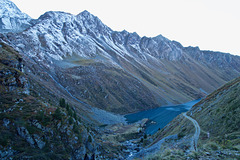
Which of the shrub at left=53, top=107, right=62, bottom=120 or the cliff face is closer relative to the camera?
the cliff face

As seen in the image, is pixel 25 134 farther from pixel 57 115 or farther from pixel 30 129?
pixel 57 115

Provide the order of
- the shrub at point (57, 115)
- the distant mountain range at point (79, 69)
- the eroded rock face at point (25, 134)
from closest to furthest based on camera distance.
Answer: the eroded rock face at point (25, 134) → the shrub at point (57, 115) → the distant mountain range at point (79, 69)

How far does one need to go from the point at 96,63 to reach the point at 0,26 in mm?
116067

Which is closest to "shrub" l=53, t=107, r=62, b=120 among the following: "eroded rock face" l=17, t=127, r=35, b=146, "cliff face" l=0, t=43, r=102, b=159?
"cliff face" l=0, t=43, r=102, b=159

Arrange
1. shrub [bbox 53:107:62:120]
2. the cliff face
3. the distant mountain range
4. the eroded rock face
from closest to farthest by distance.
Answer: the cliff face < the eroded rock face < shrub [bbox 53:107:62:120] < the distant mountain range

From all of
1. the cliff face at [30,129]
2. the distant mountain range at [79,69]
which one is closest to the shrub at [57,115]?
the cliff face at [30,129]

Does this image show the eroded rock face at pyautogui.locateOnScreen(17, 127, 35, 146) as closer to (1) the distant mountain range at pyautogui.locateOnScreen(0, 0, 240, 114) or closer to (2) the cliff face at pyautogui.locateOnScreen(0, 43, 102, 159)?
(2) the cliff face at pyautogui.locateOnScreen(0, 43, 102, 159)

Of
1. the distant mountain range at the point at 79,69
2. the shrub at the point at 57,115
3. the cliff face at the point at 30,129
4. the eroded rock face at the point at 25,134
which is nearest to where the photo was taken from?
the cliff face at the point at 30,129

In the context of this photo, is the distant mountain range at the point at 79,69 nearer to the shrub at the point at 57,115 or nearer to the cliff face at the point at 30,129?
the cliff face at the point at 30,129

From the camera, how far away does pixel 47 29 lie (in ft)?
522

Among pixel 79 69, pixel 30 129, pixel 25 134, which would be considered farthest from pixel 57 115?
pixel 79 69

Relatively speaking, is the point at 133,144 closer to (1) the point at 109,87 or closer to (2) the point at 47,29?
(1) the point at 109,87

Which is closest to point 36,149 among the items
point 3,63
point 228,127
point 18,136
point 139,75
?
point 18,136

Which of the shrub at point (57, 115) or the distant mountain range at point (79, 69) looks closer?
the shrub at point (57, 115)
